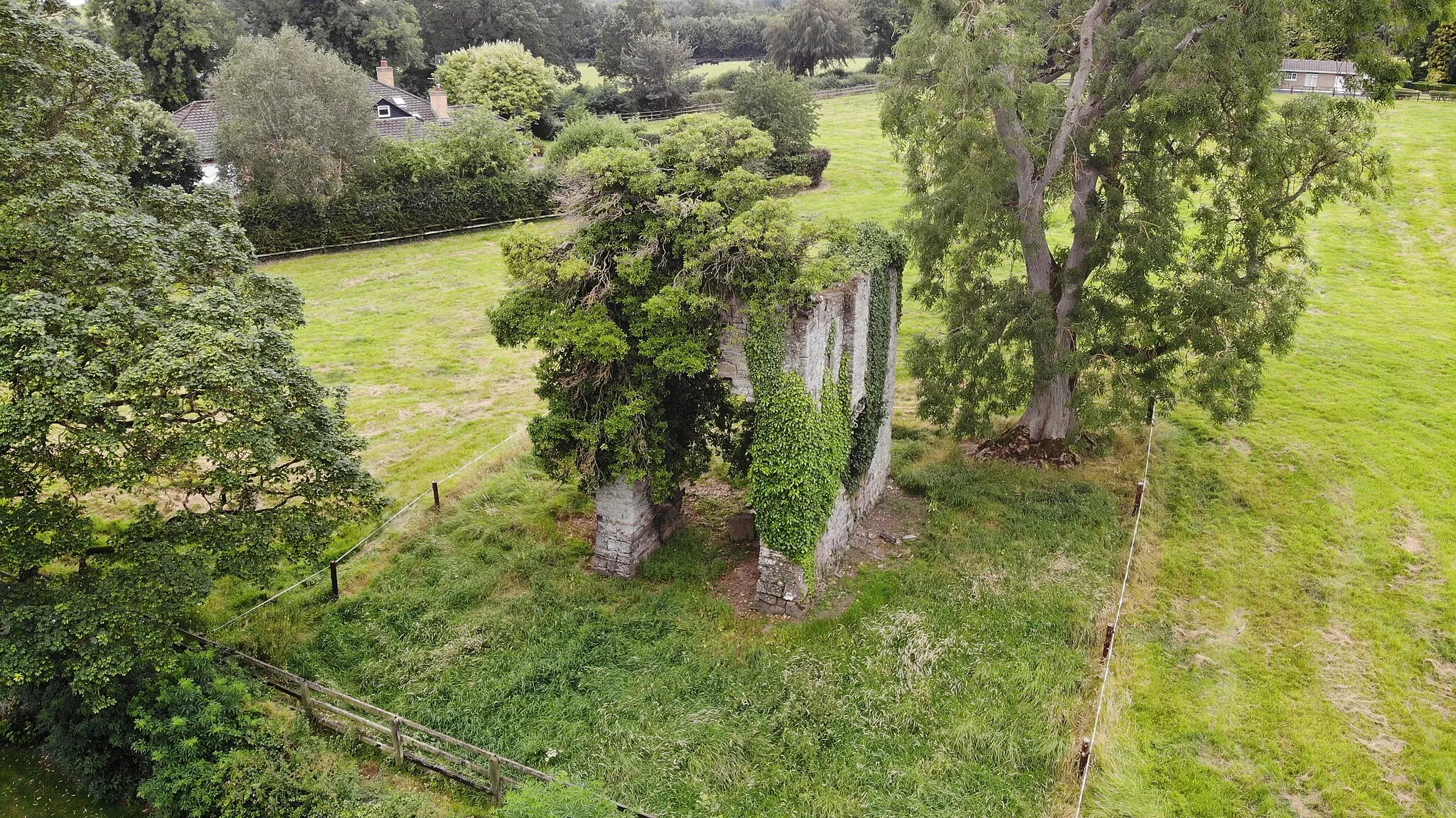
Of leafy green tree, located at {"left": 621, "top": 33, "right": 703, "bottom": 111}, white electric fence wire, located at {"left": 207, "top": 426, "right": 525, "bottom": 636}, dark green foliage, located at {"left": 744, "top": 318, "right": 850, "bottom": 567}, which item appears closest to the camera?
dark green foliage, located at {"left": 744, "top": 318, "right": 850, "bottom": 567}

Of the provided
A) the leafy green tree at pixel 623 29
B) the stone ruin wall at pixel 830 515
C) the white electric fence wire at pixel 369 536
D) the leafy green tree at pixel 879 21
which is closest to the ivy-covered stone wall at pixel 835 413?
the stone ruin wall at pixel 830 515

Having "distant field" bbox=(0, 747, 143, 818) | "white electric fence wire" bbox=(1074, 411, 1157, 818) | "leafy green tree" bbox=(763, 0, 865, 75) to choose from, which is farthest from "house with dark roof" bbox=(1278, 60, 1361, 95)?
"distant field" bbox=(0, 747, 143, 818)

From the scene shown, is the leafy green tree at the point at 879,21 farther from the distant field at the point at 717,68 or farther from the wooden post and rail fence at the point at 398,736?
the wooden post and rail fence at the point at 398,736

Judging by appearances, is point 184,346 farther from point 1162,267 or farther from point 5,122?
point 1162,267

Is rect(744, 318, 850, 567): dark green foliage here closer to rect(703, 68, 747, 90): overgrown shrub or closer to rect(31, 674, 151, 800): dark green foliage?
rect(31, 674, 151, 800): dark green foliage

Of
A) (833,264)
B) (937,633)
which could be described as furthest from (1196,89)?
(937,633)

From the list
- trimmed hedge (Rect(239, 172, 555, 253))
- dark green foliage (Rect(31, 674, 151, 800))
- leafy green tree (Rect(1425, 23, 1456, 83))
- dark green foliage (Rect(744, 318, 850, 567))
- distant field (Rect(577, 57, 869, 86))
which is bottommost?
dark green foliage (Rect(31, 674, 151, 800))
